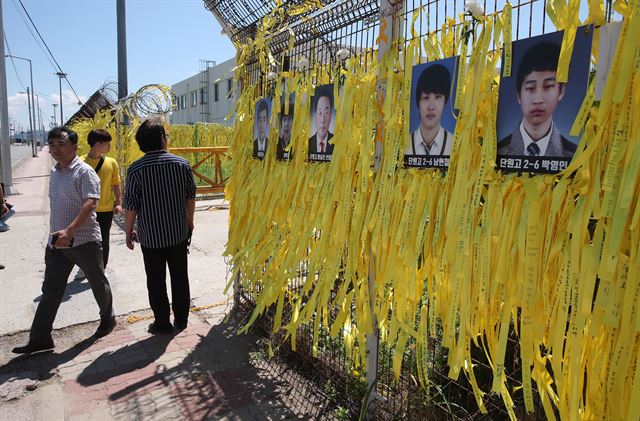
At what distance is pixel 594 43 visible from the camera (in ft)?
5.24

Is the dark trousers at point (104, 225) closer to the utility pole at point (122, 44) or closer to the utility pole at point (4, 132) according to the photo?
the utility pole at point (122, 44)

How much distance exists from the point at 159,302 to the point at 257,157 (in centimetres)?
153

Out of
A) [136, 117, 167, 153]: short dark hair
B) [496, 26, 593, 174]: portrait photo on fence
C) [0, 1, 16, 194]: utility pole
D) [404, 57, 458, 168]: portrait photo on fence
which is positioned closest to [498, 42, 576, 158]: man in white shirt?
[496, 26, 593, 174]: portrait photo on fence

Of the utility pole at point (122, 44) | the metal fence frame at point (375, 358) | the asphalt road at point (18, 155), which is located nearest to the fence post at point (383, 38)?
the metal fence frame at point (375, 358)

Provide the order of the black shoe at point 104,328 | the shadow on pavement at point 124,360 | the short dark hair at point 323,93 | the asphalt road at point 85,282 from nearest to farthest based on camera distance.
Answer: the short dark hair at point 323,93
the shadow on pavement at point 124,360
the black shoe at point 104,328
the asphalt road at point 85,282

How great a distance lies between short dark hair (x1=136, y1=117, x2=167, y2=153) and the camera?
3.93 metres

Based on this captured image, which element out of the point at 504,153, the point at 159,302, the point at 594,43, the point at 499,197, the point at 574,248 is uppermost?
the point at 594,43

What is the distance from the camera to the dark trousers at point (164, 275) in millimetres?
4027

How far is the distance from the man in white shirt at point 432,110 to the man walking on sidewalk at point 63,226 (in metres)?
2.82

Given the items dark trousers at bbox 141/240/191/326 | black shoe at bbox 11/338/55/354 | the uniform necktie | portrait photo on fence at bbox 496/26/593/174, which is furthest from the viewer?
dark trousers at bbox 141/240/191/326

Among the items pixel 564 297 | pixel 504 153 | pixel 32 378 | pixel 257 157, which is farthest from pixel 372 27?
pixel 32 378

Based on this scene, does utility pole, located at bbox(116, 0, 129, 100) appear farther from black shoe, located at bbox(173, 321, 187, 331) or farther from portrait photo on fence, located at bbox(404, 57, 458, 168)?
portrait photo on fence, located at bbox(404, 57, 458, 168)

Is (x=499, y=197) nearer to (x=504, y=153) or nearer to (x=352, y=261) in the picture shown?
(x=504, y=153)

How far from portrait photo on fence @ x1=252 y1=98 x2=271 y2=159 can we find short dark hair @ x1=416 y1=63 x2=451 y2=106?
1589 millimetres
